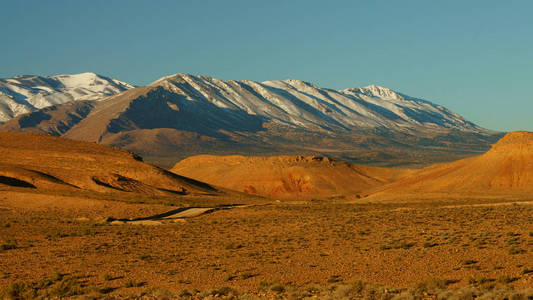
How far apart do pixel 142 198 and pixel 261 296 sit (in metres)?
42.0

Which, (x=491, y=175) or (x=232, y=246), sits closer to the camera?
(x=232, y=246)

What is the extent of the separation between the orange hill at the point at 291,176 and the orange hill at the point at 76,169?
26405mm

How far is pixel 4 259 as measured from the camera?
25.6 meters

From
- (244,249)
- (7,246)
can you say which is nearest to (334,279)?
(244,249)

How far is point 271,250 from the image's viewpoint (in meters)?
27.4

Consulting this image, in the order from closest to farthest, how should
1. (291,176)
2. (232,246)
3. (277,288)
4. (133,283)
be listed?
(277,288)
(133,283)
(232,246)
(291,176)

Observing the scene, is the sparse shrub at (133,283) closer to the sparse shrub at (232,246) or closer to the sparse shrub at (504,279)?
the sparse shrub at (232,246)

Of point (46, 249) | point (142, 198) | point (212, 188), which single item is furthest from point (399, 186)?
point (46, 249)

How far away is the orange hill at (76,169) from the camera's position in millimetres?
64375

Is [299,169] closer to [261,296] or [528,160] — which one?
[528,160]

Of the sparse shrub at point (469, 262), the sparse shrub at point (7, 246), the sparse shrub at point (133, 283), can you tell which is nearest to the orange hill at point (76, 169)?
the sparse shrub at point (7, 246)

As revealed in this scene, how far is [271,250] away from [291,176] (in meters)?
90.1

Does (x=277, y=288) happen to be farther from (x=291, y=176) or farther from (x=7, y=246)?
(x=291, y=176)

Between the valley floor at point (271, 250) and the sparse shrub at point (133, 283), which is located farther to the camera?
the sparse shrub at point (133, 283)
